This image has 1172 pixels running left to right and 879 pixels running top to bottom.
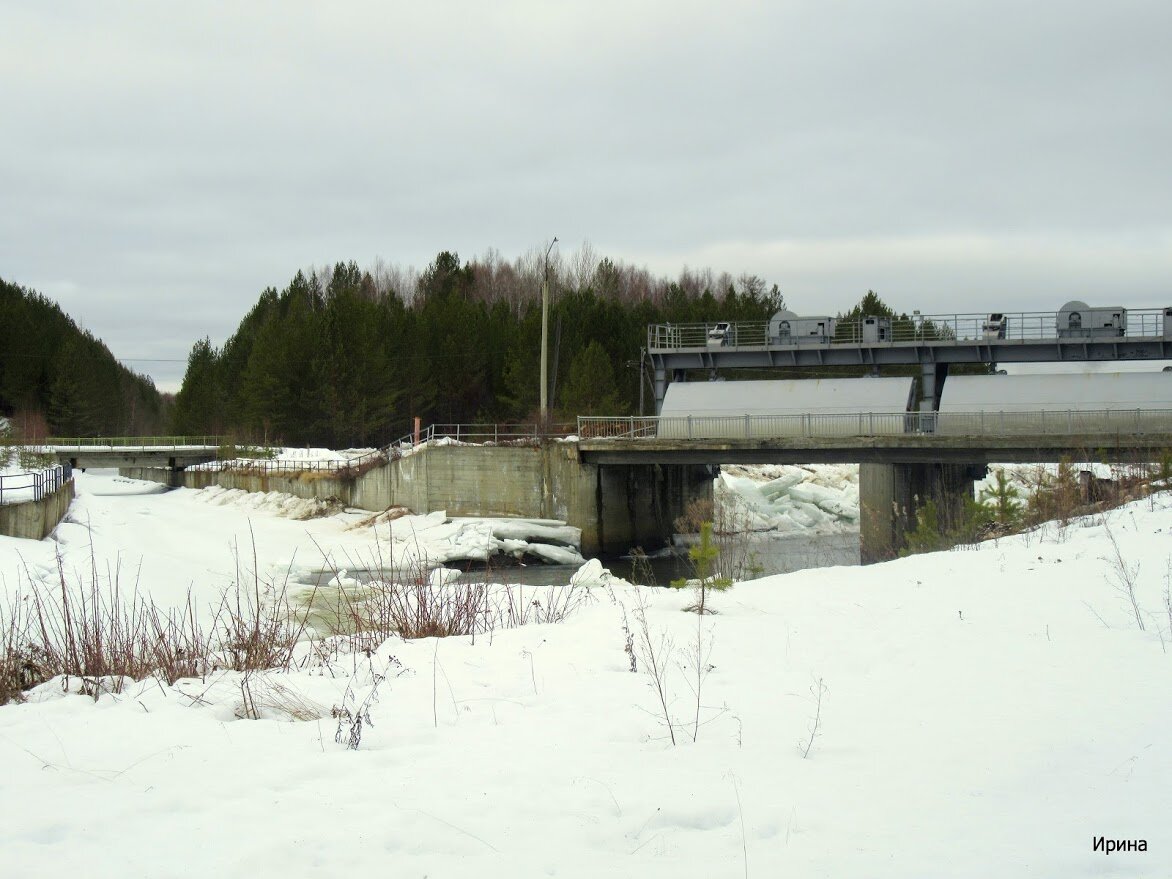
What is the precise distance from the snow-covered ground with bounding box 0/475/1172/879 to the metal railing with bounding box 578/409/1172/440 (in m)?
30.2

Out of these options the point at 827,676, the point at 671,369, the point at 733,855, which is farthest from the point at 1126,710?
the point at 671,369

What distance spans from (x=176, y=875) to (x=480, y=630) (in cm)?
540

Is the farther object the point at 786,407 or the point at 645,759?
the point at 786,407

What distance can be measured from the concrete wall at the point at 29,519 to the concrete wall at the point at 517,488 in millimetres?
17227

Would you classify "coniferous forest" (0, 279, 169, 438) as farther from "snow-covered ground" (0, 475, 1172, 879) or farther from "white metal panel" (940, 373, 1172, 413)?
"snow-covered ground" (0, 475, 1172, 879)

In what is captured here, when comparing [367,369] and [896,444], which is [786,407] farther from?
[367,369]

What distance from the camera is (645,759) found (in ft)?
17.9

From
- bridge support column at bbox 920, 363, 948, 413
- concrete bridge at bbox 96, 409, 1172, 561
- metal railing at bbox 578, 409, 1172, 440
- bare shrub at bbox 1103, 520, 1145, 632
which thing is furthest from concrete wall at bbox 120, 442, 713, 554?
bare shrub at bbox 1103, 520, 1145, 632

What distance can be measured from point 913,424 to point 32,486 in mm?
30196

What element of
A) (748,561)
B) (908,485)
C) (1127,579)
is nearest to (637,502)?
Result: (908,485)

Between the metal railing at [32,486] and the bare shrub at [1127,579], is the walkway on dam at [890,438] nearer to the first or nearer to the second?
the metal railing at [32,486]

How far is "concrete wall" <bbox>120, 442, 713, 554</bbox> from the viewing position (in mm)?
42062

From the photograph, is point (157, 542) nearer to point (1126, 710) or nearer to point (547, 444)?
point (547, 444)

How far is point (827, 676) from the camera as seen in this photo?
712cm
